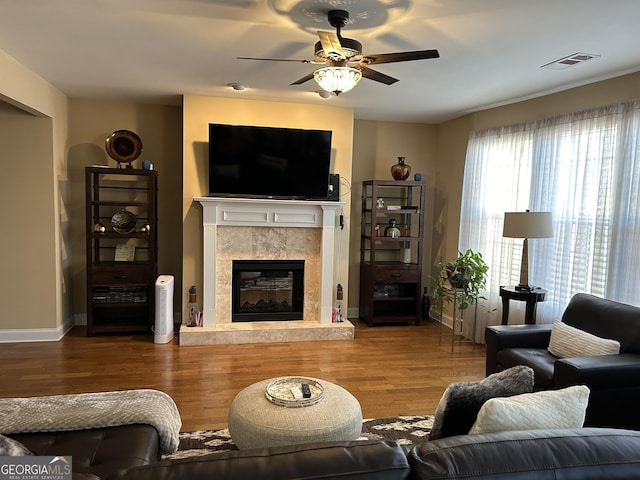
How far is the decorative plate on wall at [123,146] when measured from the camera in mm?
4863

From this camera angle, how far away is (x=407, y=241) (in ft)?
19.4

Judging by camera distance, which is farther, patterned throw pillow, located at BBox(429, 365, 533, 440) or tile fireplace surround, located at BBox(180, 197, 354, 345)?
tile fireplace surround, located at BBox(180, 197, 354, 345)

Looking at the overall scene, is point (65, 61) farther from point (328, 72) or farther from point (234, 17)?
point (328, 72)

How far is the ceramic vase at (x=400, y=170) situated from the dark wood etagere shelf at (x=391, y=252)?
0.12m

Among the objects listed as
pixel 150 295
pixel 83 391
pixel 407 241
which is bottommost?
pixel 83 391

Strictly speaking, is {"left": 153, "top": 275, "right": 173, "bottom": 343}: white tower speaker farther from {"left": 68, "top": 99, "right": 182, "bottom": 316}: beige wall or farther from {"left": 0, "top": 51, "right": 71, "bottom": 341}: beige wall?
{"left": 0, "top": 51, "right": 71, "bottom": 341}: beige wall

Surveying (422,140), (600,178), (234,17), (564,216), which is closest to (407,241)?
(422,140)

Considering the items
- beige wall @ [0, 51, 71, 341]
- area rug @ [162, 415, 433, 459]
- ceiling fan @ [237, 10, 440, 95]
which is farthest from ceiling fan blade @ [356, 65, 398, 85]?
beige wall @ [0, 51, 71, 341]

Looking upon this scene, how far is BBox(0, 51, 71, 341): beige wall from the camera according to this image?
456 cm

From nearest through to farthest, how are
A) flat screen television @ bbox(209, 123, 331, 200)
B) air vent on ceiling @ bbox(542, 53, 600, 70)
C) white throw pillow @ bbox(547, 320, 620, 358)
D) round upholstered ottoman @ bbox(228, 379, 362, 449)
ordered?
round upholstered ottoman @ bbox(228, 379, 362, 449) → white throw pillow @ bbox(547, 320, 620, 358) → air vent on ceiling @ bbox(542, 53, 600, 70) → flat screen television @ bbox(209, 123, 331, 200)

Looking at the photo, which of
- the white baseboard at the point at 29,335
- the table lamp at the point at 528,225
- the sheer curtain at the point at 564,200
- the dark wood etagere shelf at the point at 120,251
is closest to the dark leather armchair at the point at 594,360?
the sheer curtain at the point at 564,200

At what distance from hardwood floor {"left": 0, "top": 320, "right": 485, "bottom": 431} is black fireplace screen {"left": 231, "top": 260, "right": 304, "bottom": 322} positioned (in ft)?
1.63

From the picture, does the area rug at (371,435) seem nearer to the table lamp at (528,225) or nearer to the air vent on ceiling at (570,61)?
the table lamp at (528,225)

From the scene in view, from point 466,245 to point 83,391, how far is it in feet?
14.2
